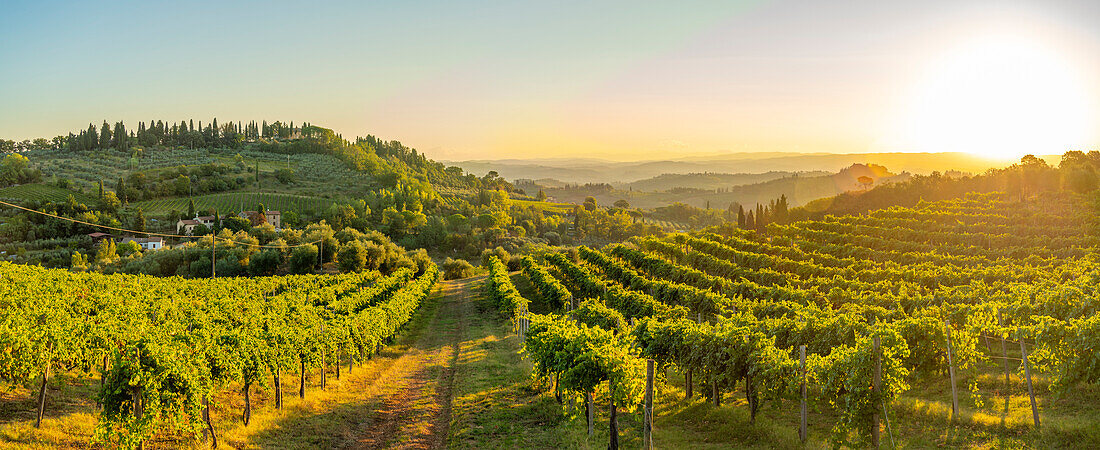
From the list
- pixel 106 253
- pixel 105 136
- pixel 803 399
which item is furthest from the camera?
pixel 105 136

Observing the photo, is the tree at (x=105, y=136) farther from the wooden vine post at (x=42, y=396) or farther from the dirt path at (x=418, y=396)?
the wooden vine post at (x=42, y=396)

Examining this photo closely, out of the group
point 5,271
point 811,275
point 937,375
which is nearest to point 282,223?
point 5,271

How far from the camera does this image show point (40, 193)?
10712cm

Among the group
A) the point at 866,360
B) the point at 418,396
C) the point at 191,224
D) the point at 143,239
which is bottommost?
the point at 143,239

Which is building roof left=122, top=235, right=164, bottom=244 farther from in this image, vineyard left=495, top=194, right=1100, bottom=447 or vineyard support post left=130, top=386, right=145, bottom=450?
vineyard support post left=130, top=386, right=145, bottom=450

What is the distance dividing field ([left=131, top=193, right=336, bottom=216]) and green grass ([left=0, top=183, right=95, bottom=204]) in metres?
9.12

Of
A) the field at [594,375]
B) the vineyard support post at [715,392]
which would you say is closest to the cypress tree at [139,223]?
the field at [594,375]

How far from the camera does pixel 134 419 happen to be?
12.8m

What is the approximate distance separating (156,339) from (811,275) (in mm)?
43089

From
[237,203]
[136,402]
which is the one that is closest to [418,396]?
[136,402]

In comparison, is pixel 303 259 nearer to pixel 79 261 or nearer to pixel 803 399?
pixel 79 261

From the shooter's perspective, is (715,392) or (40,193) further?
(40,193)

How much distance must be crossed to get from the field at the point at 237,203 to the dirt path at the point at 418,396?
3532 inches

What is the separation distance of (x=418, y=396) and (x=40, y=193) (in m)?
125
